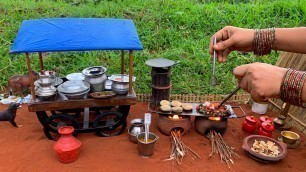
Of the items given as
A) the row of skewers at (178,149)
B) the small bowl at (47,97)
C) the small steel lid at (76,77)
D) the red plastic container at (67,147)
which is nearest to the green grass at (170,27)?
the small steel lid at (76,77)

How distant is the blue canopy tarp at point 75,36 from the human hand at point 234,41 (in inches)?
49.7

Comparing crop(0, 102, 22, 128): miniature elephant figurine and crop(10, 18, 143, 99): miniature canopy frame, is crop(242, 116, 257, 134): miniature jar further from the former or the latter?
crop(0, 102, 22, 128): miniature elephant figurine

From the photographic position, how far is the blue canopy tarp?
12.0 ft

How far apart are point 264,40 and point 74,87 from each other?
2569 mm

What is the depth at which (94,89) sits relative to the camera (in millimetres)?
4223

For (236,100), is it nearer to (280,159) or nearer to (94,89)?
(280,159)

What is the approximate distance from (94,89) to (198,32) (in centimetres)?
417

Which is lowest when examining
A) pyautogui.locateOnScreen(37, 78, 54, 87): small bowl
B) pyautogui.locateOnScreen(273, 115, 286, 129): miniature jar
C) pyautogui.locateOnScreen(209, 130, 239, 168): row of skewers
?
pyautogui.locateOnScreen(209, 130, 239, 168): row of skewers

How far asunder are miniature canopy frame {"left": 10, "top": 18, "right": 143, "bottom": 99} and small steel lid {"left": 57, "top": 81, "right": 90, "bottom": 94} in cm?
40

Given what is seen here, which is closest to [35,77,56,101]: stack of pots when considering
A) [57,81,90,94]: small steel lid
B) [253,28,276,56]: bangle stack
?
[57,81,90,94]: small steel lid

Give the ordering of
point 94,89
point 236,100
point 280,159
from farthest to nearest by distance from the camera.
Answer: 1. point 236,100
2. point 94,89
3. point 280,159

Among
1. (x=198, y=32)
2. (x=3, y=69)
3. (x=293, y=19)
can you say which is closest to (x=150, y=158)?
(x=3, y=69)

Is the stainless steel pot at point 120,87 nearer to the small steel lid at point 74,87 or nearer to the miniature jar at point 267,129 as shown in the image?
the small steel lid at point 74,87

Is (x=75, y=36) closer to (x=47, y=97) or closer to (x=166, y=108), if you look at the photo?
(x=47, y=97)
